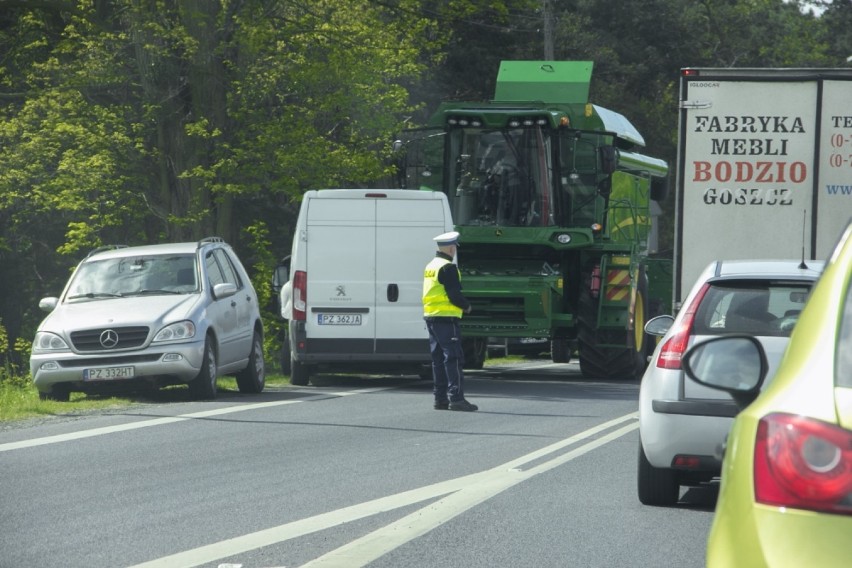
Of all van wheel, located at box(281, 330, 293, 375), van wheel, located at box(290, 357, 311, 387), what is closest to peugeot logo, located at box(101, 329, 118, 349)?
van wheel, located at box(290, 357, 311, 387)

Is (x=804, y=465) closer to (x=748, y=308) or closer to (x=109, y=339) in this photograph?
(x=748, y=308)

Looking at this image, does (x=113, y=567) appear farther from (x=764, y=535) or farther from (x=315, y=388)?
(x=315, y=388)

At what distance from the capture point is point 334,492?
9.27 metres

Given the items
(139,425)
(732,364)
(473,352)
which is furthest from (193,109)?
(732,364)

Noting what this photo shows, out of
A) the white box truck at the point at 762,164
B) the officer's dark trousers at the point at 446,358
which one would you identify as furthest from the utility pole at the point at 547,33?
the officer's dark trousers at the point at 446,358

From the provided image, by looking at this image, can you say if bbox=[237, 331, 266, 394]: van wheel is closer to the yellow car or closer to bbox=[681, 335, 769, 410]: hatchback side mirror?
bbox=[681, 335, 769, 410]: hatchback side mirror

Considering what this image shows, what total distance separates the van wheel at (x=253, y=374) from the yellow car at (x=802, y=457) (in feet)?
Answer: 50.2

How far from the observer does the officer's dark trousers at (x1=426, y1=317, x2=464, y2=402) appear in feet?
51.6

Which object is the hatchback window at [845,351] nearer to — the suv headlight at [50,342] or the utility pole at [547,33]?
the suv headlight at [50,342]

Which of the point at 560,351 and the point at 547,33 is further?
the point at 547,33

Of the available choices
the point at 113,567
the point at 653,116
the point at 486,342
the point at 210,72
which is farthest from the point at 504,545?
the point at 653,116

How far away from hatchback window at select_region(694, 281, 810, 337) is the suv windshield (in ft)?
32.7

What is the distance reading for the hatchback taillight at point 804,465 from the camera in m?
3.11

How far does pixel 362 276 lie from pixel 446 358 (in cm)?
388
